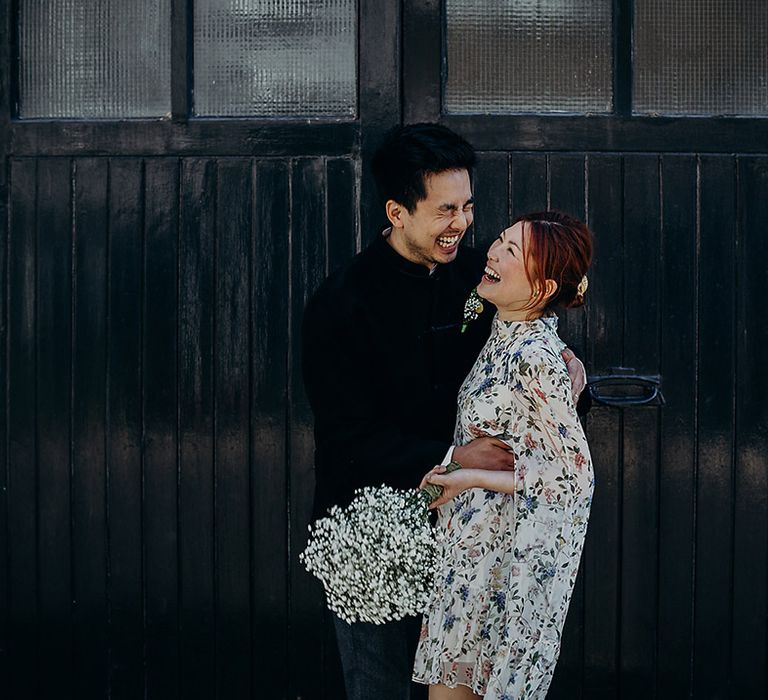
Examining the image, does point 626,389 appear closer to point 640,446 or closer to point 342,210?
point 640,446

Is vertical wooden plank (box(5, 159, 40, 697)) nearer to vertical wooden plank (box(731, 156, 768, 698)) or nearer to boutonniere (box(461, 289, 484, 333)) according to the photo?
boutonniere (box(461, 289, 484, 333))

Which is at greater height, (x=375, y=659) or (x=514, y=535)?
(x=514, y=535)

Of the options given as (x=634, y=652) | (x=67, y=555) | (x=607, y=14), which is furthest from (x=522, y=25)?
(x=67, y=555)

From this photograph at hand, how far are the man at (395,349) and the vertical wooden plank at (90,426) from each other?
1.10 meters

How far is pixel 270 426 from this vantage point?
3613mm

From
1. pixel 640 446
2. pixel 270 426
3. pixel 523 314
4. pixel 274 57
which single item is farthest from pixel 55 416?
pixel 640 446

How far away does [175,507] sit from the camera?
3652 mm

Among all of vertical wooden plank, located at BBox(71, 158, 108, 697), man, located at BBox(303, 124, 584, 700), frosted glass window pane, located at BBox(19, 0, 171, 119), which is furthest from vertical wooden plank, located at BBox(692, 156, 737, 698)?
vertical wooden plank, located at BBox(71, 158, 108, 697)

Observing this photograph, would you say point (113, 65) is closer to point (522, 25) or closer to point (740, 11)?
point (522, 25)

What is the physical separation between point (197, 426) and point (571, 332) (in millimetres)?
1255

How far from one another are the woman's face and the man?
18 centimetres

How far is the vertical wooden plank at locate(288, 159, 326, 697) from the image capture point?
3584 mm

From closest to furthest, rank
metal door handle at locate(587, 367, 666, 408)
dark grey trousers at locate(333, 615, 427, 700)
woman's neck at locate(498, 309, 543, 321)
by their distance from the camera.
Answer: woman's neck at locate(498, 309, 543, 321), dark grey trousers at locate(333, 615, 427, 700), metal door handle at locate(587, 367, 666, 408)

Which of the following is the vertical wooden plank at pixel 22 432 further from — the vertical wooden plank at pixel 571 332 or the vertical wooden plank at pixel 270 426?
the vertical wooden plank at pixel 571 332
